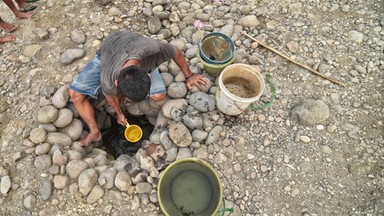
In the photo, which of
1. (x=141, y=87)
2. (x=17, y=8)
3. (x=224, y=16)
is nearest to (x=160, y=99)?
(x=141, y=87)

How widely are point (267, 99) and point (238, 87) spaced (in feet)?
0.97

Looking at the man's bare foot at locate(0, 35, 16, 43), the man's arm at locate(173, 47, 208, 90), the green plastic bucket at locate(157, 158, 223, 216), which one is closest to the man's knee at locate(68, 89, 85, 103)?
the man's arm at locate(173, 47, 208, 90)

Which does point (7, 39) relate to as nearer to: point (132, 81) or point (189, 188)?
point (132, 81)

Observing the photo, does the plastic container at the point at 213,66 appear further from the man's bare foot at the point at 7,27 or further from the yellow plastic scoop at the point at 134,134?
the man's bare foot at the point at 7,27

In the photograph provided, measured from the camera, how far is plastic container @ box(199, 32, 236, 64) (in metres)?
3.11

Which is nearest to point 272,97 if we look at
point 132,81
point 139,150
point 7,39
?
point 139,150

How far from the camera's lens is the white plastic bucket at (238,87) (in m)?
2.66

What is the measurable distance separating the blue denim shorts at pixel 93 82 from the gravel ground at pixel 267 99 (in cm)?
32

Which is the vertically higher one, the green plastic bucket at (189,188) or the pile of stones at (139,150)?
the pile of stones at (139,150)

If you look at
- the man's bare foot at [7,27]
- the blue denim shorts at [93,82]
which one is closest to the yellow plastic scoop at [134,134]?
the blue denim shorts at [93,82]

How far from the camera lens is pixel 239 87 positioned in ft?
10.1

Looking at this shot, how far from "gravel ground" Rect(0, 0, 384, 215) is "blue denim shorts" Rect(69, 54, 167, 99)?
32 centimetres

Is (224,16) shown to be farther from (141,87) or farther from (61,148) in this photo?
(61,148)

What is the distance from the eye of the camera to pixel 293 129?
2.93 m
